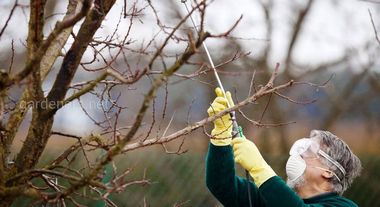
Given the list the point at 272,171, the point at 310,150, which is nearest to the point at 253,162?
the point at 272,171

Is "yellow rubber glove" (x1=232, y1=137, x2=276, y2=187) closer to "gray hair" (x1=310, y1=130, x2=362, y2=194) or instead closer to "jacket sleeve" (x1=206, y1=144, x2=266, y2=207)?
"jacket sleeve" (x1=206, y1=144, x2=266, y2=207)

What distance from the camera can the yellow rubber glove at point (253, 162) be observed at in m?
3.03

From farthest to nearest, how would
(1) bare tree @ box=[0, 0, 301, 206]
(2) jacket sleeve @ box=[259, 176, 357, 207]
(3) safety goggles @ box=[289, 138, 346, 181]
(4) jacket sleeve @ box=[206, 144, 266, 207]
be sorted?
(3) safety goggles @ box=[289, 138, 346, 181]
(4) jacket sleeve @ box=[206, 144, 266, 207]
(2) jacket sleeve @ box=[259, 176, 357, 207]
(1) bare tree @ box=[0, 0, 301, 206]

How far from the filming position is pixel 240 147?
3.09m

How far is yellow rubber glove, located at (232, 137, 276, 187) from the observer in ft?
9.93

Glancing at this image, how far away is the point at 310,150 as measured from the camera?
330cm

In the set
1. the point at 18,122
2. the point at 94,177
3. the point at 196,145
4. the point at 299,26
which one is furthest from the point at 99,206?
the point at 299,26

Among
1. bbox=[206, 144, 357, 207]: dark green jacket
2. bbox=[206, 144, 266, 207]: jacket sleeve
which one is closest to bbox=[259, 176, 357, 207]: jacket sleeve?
bbox=[206, 144, 357, 207]: dark green jacket

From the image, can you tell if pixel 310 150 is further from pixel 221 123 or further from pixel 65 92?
pixel 65 92

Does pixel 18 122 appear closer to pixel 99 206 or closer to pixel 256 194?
pixel 256 194

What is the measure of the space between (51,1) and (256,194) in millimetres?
4811

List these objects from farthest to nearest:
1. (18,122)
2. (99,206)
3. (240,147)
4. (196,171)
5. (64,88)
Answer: (196,171), (99,206), (240,147), (18,122), (64,88)

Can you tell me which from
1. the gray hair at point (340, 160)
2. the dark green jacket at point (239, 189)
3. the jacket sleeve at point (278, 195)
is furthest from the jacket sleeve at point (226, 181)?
the gray hair at point (340, 160)

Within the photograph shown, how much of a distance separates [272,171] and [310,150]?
0.35 metres
